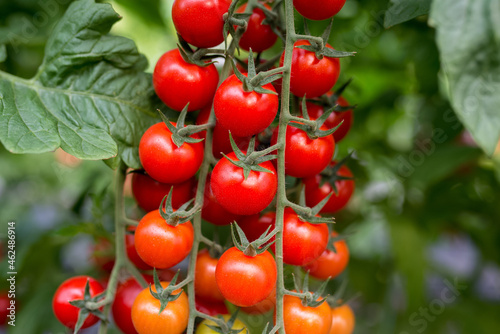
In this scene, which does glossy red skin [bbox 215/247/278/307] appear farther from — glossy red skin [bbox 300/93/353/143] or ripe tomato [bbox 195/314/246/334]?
glossy red skin [bbox 300/93/353/143]

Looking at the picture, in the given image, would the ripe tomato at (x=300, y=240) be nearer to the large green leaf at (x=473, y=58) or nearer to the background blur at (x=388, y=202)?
the large green leaf at (x=473, y=58)

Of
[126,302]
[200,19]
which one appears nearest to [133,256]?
[126,302]

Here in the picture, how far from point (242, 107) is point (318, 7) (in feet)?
0.46

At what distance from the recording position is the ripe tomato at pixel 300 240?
475mm

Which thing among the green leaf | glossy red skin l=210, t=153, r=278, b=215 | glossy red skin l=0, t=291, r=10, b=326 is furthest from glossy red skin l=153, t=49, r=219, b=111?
glossy red skin l=0, t=291, r=10, b=326

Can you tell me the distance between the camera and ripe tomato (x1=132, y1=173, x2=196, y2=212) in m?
0.55

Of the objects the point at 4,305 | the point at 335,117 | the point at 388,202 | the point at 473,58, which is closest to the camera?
the point at 473,58

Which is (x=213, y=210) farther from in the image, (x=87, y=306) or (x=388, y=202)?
(x=388, y=202)

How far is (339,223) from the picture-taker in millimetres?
988

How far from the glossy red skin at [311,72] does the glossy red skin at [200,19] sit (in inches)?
3.2

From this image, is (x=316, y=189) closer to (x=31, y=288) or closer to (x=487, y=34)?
(x=487, y=34)

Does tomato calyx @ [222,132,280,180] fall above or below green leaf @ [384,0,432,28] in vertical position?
below

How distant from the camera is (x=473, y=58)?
1.25 ft

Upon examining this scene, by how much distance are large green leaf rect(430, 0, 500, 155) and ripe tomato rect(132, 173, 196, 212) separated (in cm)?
31
